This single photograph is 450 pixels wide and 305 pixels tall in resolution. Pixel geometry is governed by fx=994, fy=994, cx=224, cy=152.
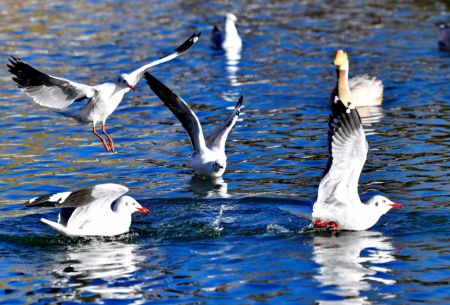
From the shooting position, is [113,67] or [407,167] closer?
[407,167]

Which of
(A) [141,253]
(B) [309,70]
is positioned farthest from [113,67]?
(A) [141,253]

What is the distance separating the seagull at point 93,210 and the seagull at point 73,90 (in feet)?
6.60

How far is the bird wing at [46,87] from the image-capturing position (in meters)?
12.8

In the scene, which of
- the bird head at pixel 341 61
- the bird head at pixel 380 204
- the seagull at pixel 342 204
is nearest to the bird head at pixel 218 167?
the seagull at pixel 342 204

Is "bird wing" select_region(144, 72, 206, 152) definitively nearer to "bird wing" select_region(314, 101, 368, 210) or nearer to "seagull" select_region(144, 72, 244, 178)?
"seagull" select_region(144, 72, 244, 178)

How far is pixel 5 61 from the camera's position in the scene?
2202 cm

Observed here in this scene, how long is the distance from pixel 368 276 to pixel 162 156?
5922mm

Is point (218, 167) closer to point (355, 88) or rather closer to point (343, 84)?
point (343, 84)

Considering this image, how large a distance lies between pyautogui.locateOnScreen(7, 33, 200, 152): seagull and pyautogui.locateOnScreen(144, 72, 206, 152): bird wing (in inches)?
23.2

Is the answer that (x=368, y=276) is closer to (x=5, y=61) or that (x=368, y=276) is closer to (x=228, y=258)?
(x=228, y=258)

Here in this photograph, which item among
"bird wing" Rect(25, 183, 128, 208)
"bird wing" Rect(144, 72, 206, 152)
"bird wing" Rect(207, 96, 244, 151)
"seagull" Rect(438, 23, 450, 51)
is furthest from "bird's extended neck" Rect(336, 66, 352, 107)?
"bird wing" Rect(25, 183, 128, 208)

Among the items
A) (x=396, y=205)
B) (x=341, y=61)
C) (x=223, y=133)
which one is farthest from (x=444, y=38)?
(x=396, y=205)

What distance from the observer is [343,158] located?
10820 millimetres

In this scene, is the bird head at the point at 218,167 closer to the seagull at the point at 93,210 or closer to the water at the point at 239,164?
Answer: the water at the point at 239,164
